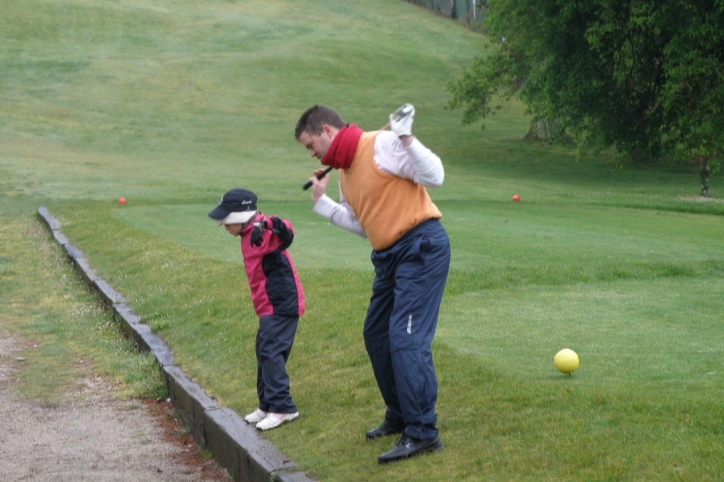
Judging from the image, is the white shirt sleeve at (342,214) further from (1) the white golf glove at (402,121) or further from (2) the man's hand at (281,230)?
(1) the white golf glove at (402,121)

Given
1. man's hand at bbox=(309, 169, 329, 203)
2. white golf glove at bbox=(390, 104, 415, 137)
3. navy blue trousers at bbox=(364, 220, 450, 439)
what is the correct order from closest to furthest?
1. white golf glove at bbox=(390, 104, 415, 137)
2. navy blue trousers at bbox=(364, 220, 450, 439)
3. man's hand at bbox=(309, 169, 329, 203)

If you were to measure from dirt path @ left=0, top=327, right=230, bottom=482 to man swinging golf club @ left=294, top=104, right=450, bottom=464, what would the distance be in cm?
165

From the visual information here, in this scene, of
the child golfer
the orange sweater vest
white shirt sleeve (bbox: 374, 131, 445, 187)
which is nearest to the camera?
white shirt sleeve (bbox: 374, 131, 445, 187)

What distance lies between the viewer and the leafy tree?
23734 mm

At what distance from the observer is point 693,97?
2466cm

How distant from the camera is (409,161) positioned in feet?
17.6

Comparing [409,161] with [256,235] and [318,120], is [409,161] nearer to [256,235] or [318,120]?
[318,120]

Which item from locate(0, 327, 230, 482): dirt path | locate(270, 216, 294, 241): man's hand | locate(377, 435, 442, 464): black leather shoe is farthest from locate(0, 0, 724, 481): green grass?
locate(270, 216, 294, 241): man's hand

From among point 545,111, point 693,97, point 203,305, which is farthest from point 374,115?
point 203,305

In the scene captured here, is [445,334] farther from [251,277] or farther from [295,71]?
[295,71]

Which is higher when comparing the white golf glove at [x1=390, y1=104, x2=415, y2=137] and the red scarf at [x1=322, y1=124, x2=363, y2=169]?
the white golf glove at [x1=390, y1=104, x2=415, y2=137]

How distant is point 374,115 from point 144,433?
44.0 meters

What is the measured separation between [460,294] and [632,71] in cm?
1778

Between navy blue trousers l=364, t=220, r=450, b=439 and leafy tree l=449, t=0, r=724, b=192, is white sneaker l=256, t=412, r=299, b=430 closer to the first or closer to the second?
navy blue trousers l=364, t=220, r=450, b=439
